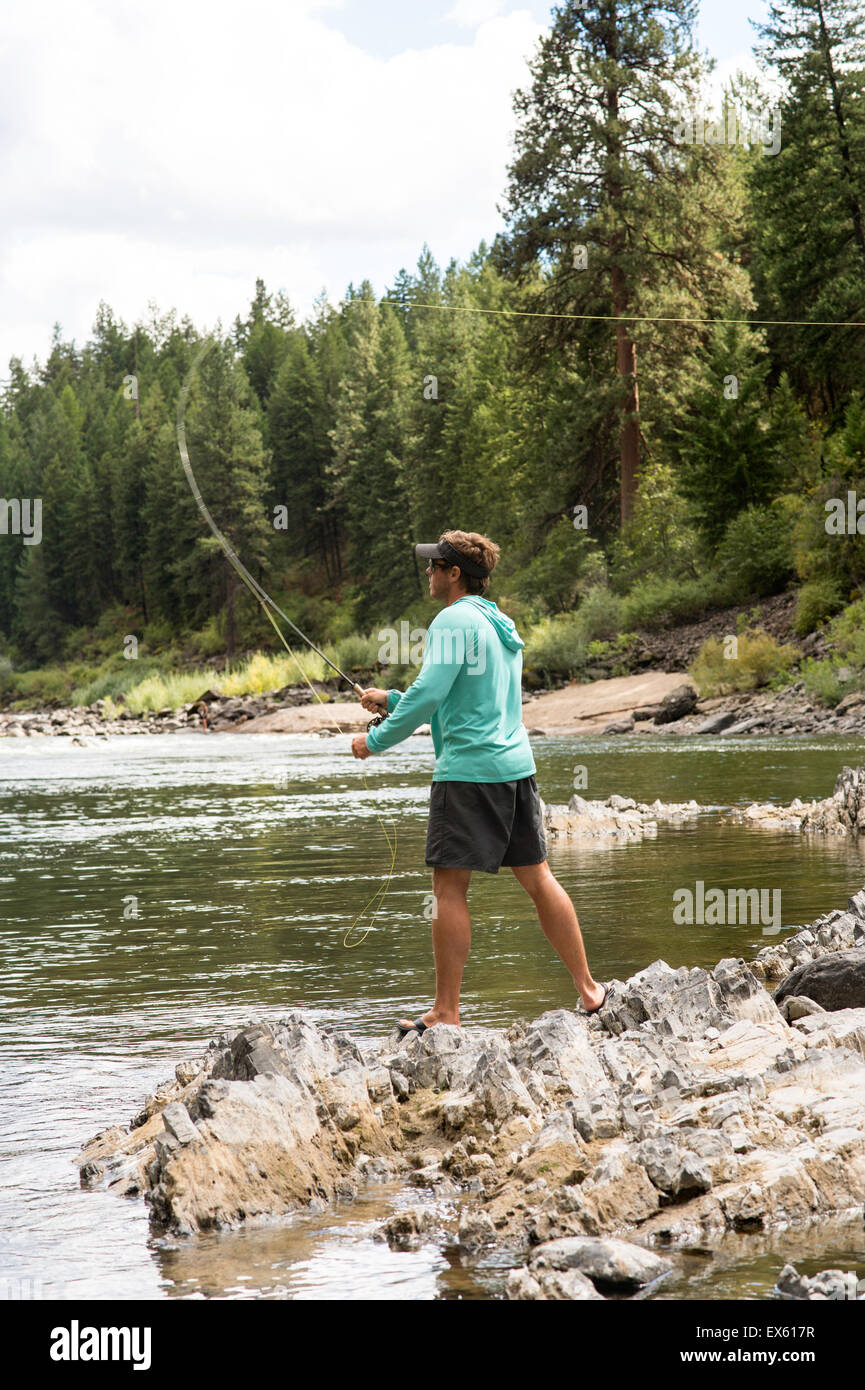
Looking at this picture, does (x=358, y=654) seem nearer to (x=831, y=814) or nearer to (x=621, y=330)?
(x=621, y=330)

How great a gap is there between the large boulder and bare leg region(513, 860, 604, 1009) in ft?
2.84

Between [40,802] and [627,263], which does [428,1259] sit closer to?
[40,802]

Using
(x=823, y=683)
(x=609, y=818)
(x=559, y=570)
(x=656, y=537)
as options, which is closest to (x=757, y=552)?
(x=656, y=537)

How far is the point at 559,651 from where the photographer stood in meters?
38.8

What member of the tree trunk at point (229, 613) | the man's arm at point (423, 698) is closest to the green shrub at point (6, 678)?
the tree trunk at point (229, 613)

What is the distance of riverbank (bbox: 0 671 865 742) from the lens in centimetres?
2645

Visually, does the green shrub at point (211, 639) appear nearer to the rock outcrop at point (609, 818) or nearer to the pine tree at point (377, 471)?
the pine tree at point (377, 471)

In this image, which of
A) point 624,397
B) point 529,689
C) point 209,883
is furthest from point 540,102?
point 209,883

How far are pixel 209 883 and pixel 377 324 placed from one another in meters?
72.8

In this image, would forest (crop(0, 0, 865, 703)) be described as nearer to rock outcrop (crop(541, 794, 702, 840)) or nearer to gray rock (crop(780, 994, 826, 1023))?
rock outcrop (crop(541, 794, 702, 840))

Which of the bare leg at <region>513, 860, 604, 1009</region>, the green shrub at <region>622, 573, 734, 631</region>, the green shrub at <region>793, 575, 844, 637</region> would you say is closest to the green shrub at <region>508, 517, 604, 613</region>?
the green shrub at <region>622, 573, 734, 631</region>

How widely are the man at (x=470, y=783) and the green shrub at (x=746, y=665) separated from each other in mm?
25519

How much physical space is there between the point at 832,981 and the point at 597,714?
2703 centimetres

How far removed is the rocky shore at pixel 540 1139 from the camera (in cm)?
355
